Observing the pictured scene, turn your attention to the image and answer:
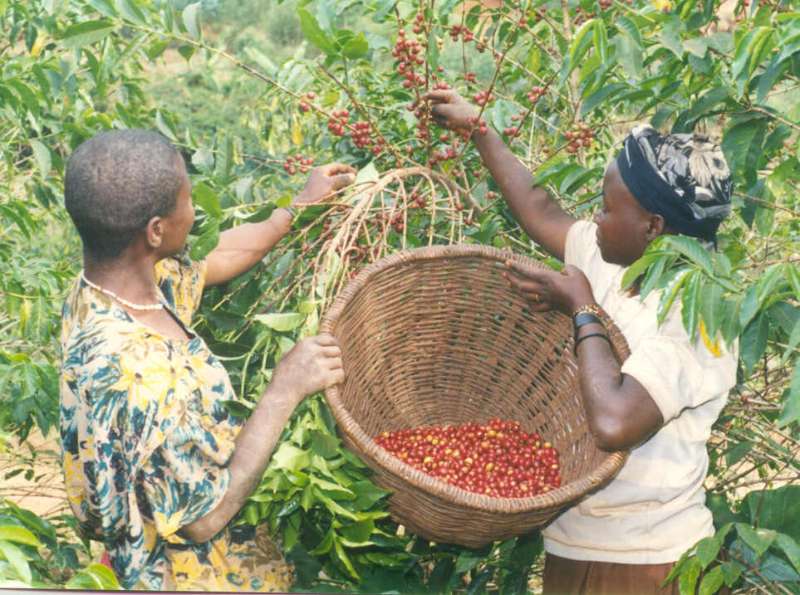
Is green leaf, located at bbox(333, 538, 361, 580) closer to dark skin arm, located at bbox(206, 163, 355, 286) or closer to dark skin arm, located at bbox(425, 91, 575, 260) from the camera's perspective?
dark skin arm, located at bbox(206, 163, 355, 286)

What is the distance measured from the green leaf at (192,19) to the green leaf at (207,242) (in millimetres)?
494

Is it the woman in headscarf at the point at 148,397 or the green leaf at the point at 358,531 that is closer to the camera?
the woman in headscarf at the point at 148,397

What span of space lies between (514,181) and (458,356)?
0.49m

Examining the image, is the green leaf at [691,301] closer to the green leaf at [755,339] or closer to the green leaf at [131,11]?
the green leaf at [755,339]

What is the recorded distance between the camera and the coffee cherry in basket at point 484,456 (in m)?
2.12

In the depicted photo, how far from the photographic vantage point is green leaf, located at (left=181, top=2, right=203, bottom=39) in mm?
→ 2189

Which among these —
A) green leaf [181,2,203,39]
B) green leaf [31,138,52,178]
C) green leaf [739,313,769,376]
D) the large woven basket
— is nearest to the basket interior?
the large woven basket

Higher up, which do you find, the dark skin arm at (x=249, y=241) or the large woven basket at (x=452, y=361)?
the dark skin arm at (x=249, y=241)

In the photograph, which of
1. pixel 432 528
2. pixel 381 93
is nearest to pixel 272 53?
pixel 381 93

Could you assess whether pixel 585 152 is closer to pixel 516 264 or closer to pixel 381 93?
pixel 381 93

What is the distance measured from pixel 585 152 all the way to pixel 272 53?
5973 mm

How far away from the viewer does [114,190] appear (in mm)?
1707

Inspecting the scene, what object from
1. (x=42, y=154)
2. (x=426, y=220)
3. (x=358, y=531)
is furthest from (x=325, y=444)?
(x=42, y=154)

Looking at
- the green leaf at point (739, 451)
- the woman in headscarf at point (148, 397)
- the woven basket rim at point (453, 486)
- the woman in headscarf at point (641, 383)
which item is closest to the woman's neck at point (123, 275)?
the woman in headscarf at point (148, 397)
